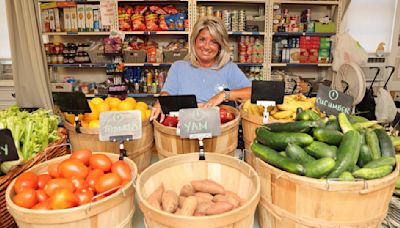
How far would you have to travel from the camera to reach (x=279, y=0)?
3.85 m

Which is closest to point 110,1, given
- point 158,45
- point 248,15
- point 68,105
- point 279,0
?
point 158,45

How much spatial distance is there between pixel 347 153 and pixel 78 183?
0.82 meters

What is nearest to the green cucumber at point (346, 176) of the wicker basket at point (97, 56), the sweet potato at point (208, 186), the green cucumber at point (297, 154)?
the green cucumber at point (297, 154)

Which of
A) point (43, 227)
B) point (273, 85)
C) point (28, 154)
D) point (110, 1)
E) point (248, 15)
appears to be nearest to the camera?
point (43, 227)

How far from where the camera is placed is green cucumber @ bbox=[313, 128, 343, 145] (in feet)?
3.34

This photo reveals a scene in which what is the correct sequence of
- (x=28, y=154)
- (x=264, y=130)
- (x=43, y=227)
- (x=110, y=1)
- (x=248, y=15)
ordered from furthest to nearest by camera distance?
(x=248, y=15) < (x=110, y=1) < (x=28, y=154) < (x=264, y=130) < (x=43, y=227)

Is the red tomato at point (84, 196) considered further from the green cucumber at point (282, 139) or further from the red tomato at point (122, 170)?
the green cucumber at point (282, 139)

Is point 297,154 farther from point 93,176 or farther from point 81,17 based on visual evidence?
point 81,17

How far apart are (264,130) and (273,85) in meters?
0.31

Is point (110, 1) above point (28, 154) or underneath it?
above

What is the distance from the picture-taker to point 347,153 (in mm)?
916

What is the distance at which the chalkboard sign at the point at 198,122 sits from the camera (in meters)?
1.08

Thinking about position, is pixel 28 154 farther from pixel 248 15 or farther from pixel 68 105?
pixel 248 15

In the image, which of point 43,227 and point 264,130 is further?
point 264,130
